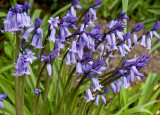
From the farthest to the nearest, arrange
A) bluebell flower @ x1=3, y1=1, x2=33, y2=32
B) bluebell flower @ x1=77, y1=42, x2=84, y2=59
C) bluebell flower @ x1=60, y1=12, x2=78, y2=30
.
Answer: bluebell flower @ x1=77, y1=42, x2=84, y2=59 < bluebell flower @ x1=60, y1=12, x2=78, y2=30 < bluebell flower @ x1=3, y1=1, x2=33, y2=32

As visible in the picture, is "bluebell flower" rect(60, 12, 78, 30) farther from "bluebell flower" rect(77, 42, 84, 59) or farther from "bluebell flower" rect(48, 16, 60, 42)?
"bluebell flower" rect(77, 42, 84, 59)

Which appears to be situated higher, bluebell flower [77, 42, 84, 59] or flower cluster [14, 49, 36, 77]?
bluebell flower [77, 42, 84, 59]

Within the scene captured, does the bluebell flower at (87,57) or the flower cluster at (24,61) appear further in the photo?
the bluebell flower at (87,57)

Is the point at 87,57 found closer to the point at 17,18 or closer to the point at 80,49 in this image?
the point at 80,49

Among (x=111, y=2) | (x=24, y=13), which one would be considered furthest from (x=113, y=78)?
(x=111, y=2)

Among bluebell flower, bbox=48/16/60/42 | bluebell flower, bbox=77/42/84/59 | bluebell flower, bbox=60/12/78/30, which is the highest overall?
bluebell flower, bbox=60/12/78/30

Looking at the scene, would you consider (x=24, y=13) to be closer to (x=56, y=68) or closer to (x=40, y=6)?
(x=56, y=68)

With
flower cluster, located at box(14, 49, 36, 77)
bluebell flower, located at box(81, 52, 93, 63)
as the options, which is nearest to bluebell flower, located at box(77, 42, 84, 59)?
bluebell flower, located at box(81, 52, 93, 63)

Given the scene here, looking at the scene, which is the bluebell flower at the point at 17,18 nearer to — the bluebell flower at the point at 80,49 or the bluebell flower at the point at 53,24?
the bluebell flower at the point at 53,24

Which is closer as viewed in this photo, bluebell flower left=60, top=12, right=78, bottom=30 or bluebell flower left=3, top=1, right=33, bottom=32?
bluebell flower left=3, top=1, right=33, bottom=32

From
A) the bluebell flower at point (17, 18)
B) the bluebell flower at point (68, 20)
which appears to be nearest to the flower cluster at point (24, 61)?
the bluebell flower at point (17, 18)

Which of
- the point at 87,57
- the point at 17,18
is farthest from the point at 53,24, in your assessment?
the point at 87,57

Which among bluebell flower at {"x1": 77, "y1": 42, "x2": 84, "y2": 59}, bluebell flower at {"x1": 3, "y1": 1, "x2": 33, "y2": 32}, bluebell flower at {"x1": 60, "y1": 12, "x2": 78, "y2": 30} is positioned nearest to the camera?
bluebell flower at {"x1": 3, "y1": 1, "x2": 33, "y2": 32}
